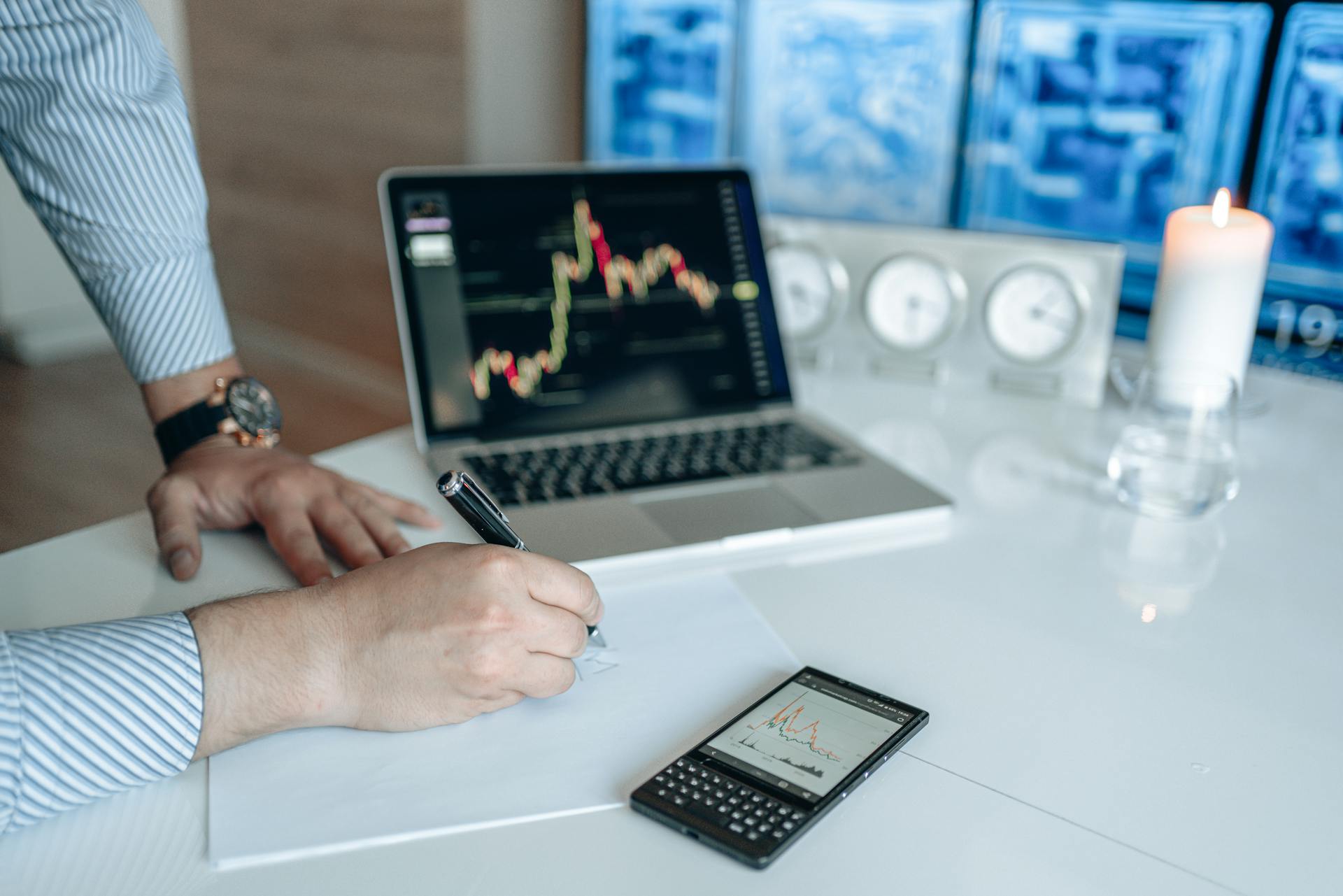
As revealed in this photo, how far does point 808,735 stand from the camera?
0.68 m

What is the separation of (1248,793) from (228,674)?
604mm

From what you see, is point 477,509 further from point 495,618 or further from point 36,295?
point 36,295

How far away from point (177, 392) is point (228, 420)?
0.23 feet

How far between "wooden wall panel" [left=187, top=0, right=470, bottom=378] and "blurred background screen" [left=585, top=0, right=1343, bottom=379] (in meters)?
0.47

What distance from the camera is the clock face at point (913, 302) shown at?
137 cm

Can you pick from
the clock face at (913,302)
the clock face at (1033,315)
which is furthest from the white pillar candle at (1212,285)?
the clock face at (913,302)

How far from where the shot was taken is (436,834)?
0.60 metres

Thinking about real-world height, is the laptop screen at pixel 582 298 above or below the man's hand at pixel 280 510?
above

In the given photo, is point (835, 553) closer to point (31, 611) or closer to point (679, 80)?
point (31, 611)

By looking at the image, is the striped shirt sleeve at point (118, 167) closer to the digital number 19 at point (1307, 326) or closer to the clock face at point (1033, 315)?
the clock face at point (1033, 315)

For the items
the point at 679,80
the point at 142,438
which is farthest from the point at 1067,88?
the point at 142,438

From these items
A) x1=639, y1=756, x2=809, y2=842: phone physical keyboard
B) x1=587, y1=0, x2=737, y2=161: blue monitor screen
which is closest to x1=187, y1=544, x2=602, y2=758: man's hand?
x1=639, y1=756, x2=809, y2=842: phone physical keyboard

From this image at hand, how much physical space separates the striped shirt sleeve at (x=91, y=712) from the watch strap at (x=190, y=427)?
1.22 ft

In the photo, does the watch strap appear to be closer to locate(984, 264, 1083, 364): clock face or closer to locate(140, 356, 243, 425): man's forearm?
locate(140, 356, 243, 425): man's forearm
